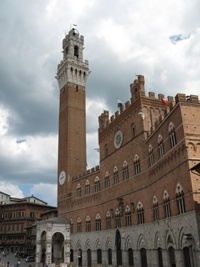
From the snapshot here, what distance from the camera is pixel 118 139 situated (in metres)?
34.4

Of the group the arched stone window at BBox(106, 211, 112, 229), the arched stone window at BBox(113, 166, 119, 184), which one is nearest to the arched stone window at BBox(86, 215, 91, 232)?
the arched stone window at BBox(106, 211, 112, 229)

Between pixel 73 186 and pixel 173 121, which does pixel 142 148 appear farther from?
pixel 73 186

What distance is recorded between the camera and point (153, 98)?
102 feet

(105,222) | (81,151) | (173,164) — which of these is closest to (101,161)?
(105,222)

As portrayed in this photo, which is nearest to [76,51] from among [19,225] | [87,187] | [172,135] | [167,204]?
[87,187]

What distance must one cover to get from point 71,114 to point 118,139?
17.4 m

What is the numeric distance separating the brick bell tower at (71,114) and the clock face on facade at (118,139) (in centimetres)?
1350

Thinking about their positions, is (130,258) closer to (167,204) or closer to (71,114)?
(167,204)

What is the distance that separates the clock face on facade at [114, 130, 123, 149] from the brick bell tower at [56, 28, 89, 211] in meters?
13.5

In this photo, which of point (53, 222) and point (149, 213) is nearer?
point (149, 213)

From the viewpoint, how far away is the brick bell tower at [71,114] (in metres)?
46.6

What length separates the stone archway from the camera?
131 feet

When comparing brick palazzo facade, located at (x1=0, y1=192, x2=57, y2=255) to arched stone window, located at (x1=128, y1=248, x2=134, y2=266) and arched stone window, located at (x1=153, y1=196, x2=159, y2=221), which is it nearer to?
arched stone window, located at (x1=128, y1=248, x2=134, y2=266)

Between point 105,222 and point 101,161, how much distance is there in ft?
25.3
